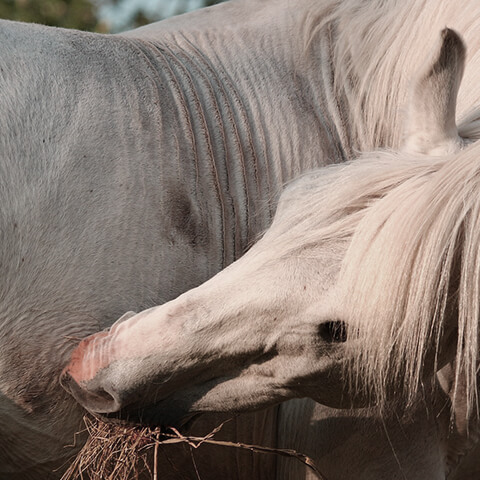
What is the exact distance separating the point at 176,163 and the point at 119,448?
74 cm

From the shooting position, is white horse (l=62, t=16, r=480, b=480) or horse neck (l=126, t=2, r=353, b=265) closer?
white horse (l=62, t=16, r=480, b=480)

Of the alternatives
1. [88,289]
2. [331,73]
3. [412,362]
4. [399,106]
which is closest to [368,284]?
[412,362]

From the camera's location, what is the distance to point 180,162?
7.73ft

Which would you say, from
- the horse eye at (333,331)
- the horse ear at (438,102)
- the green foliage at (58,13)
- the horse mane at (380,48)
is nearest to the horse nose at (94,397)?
the horse eye at (333,331)

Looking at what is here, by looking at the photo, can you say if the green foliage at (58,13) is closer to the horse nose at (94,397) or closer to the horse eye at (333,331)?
the horse nose at (94,397)

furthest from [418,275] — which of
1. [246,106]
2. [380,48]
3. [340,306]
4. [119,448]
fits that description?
[380,48]

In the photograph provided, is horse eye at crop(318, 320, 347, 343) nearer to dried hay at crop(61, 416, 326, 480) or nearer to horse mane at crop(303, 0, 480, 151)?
dried hay at crop(61, 416, 326, 480)

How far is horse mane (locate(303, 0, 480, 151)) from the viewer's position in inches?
104

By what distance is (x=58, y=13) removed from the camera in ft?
21.6

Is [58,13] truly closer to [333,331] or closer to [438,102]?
[438,102]

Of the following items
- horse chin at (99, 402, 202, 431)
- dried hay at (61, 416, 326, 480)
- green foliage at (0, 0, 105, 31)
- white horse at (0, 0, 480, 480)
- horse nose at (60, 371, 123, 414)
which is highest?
green foliage at (0, 0, 105, 31)

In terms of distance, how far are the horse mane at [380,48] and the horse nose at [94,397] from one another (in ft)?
3.73

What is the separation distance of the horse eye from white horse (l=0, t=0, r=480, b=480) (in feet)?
0.37

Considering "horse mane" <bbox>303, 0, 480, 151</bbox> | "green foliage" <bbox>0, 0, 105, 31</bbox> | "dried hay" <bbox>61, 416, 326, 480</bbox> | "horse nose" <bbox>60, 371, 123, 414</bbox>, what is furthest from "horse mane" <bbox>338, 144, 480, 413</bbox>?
"green foliage" <bbox>0, 0, 105, 31</bbox>
